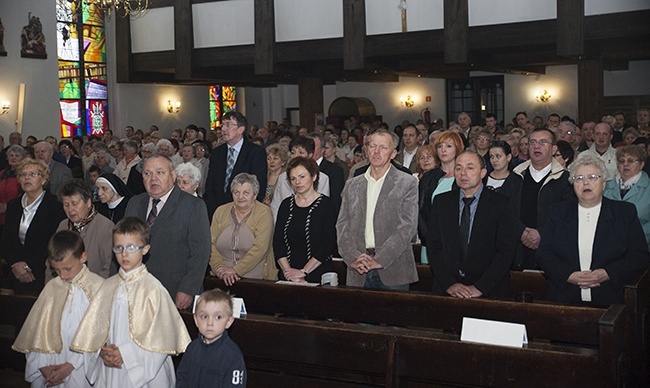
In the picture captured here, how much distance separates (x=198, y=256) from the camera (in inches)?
181

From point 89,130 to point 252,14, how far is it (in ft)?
18.0

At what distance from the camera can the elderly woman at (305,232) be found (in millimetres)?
5145

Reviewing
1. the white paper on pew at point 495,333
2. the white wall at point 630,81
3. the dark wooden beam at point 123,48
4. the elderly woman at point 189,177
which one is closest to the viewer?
the white paper on pew at point 495,333

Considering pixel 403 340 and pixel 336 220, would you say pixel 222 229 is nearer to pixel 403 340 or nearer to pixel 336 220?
pixel 336 220

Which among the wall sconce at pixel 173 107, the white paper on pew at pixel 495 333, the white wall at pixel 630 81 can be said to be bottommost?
the white paper on pew at pixel 495 333

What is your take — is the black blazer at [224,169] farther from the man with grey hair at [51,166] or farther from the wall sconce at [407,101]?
the wall sconce at [407,101]

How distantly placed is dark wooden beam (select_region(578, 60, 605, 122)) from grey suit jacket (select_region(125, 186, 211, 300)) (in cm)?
1047

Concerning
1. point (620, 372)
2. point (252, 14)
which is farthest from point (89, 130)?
point (620, 372)

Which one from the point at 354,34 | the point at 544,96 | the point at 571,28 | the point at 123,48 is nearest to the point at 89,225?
the point at 571,28

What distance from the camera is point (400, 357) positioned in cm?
384

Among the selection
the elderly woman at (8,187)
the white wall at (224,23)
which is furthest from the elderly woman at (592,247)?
the white wall at (224,23)

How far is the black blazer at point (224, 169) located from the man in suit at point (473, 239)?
2018mm

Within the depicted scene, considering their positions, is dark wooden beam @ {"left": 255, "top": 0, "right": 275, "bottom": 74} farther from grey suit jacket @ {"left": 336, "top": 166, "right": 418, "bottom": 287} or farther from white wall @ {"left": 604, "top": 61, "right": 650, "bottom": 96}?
white wall @ {"left": 604, "top": 61, "right": 650, "bottom": 96}

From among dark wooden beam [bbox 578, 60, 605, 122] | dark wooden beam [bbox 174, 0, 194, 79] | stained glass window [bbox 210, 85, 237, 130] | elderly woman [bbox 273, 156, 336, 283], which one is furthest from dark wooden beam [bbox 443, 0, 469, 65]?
stained glass window [bbox 210, 85, 237, 130]
